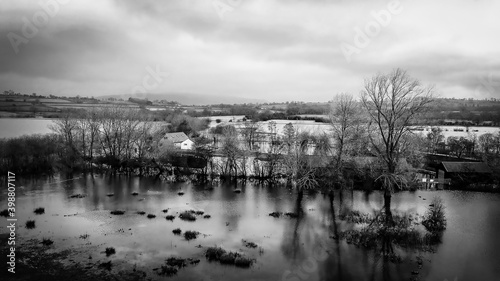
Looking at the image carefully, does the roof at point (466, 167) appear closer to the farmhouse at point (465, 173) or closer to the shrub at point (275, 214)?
the farmhouse at point (465, 173)

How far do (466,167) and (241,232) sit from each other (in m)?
27.6

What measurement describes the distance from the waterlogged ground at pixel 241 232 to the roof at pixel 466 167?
468cm

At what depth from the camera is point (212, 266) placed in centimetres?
1620

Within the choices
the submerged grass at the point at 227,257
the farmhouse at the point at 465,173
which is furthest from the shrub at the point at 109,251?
the farmhouse at the point at 465,173

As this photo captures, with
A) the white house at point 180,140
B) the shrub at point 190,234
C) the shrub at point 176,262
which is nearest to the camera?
the shrub at point 176,262

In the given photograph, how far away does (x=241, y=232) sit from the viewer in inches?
830

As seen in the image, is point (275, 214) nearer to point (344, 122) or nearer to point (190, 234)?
point (190, 234)

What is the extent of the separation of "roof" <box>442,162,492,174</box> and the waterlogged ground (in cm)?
468

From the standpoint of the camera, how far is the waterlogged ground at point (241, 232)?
52.3ft

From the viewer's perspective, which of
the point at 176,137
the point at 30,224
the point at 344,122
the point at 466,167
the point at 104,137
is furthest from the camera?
the point at 176,137

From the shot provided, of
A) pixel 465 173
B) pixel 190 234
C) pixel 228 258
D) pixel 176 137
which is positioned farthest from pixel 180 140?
pixel 465 173

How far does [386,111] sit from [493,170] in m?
15.2

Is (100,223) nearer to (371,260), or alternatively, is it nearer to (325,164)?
(371,260)

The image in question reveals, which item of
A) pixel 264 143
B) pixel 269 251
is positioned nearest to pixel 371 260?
pixel 269 251
